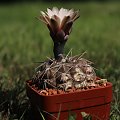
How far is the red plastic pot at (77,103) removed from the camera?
282 cm

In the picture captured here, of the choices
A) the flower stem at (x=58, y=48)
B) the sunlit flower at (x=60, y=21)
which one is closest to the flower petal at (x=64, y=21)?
the sunlit flower at (x=60, y=21)

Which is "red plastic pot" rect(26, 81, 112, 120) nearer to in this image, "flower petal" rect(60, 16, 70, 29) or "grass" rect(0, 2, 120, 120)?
"grass" rect(0, 2, 120, 120)

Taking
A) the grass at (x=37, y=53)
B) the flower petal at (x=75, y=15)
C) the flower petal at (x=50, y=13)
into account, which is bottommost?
the grass at (x=37, y=53)

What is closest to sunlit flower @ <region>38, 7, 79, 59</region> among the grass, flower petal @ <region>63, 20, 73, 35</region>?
flower petal @ <region>63, 20, 73, 35</region>

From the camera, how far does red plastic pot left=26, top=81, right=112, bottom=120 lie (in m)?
2.82

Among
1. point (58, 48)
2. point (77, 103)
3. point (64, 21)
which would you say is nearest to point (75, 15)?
point (64, 21)

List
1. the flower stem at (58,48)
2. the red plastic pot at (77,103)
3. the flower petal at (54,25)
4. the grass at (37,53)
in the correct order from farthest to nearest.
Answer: the grass at (37,53)
the flower stem at (58,48)
the flower petal at (54,25)
the red plastic pot at (77,103)

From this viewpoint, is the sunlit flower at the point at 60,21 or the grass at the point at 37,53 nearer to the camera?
the sunlit flower at the point at 60,21

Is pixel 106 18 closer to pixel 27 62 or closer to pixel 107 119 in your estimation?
pixel 27 62

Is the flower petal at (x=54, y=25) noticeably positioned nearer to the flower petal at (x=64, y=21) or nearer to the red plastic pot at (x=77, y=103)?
the flower petal at (x=64, y=21)

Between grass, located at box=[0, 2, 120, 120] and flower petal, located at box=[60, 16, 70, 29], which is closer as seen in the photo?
flower petal, located at box=[60, 16, 70, 29]

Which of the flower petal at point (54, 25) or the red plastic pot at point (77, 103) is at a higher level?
the flower petal at point (54, 25)

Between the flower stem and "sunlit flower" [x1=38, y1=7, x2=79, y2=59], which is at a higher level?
"sunlit flower" [x1=38, y1=7, x2=79, y2=59]

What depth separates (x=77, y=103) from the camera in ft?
9.44
